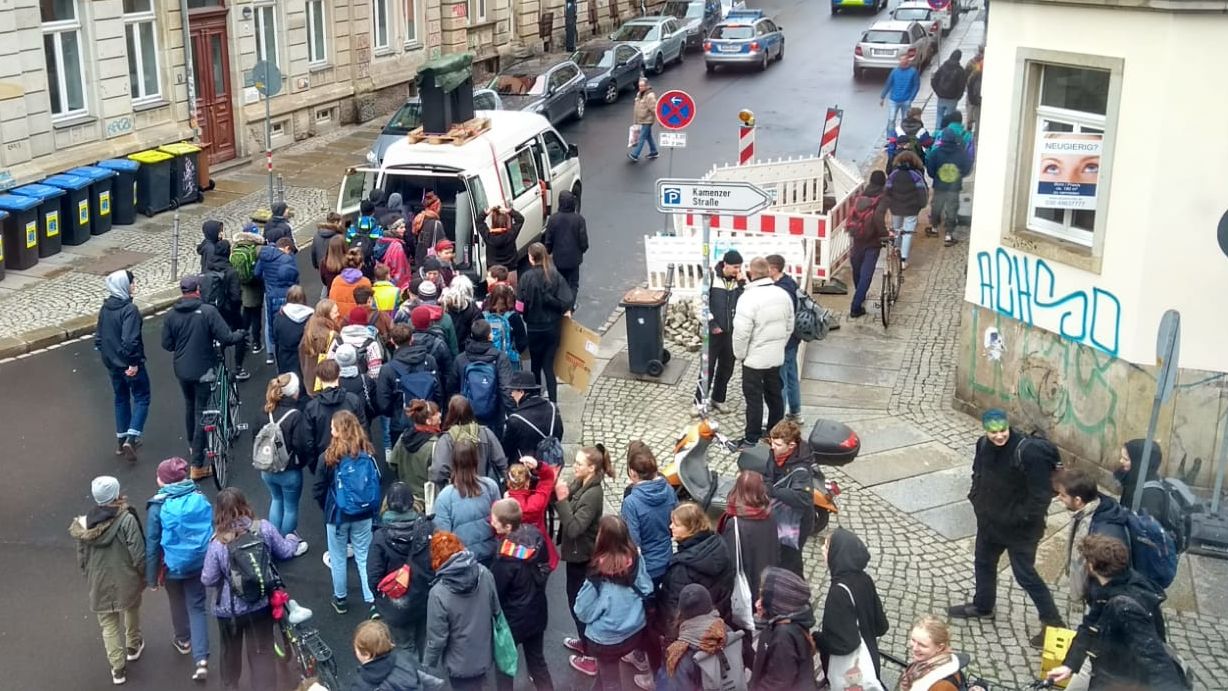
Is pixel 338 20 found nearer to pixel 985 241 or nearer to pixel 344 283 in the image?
pixel 344 283

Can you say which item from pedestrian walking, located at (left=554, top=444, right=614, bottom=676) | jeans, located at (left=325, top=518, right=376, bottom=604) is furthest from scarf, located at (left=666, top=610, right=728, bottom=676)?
jeans, located at (left=325, top=518, right=376, bottom=604)

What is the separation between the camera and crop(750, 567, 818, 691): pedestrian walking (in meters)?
6.25

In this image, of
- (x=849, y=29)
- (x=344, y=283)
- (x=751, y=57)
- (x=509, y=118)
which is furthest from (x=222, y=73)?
(x=849, y=29)

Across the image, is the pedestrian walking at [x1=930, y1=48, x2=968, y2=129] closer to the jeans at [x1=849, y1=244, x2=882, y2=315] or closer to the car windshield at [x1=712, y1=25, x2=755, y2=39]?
the jeans at [x1=849, y1=244, x2=882, y2=315]

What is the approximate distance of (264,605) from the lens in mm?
7336

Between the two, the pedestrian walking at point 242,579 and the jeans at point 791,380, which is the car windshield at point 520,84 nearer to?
the jeans at point 791,380

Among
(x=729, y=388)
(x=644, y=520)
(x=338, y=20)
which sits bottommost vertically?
(x=729, y=388)

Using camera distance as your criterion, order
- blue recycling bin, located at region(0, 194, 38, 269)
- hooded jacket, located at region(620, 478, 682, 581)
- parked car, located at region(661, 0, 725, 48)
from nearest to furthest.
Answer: hooded jacket, located at region(620, 478, 682, 581) → blue recycling bin, located at region(0, 194, 38, 269) → parked car, located at region(661, 0, 725, 48)

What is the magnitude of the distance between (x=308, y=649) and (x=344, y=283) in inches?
198

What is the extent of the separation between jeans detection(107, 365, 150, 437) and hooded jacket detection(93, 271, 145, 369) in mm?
140

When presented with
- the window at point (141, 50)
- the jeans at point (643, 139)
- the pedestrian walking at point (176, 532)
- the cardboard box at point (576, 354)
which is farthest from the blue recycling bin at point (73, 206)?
the pedestrian walking at point (176, 532)

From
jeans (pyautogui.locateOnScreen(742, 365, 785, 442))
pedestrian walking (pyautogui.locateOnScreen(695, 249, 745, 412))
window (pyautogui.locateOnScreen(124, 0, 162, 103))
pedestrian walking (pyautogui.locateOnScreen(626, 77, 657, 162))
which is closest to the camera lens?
jeans (pyautogui.locateOnScreen(742, 365, 785, 442))

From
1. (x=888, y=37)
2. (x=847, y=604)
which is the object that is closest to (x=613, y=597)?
(x=847, y=604)

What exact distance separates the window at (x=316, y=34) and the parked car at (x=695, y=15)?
1317 cm
